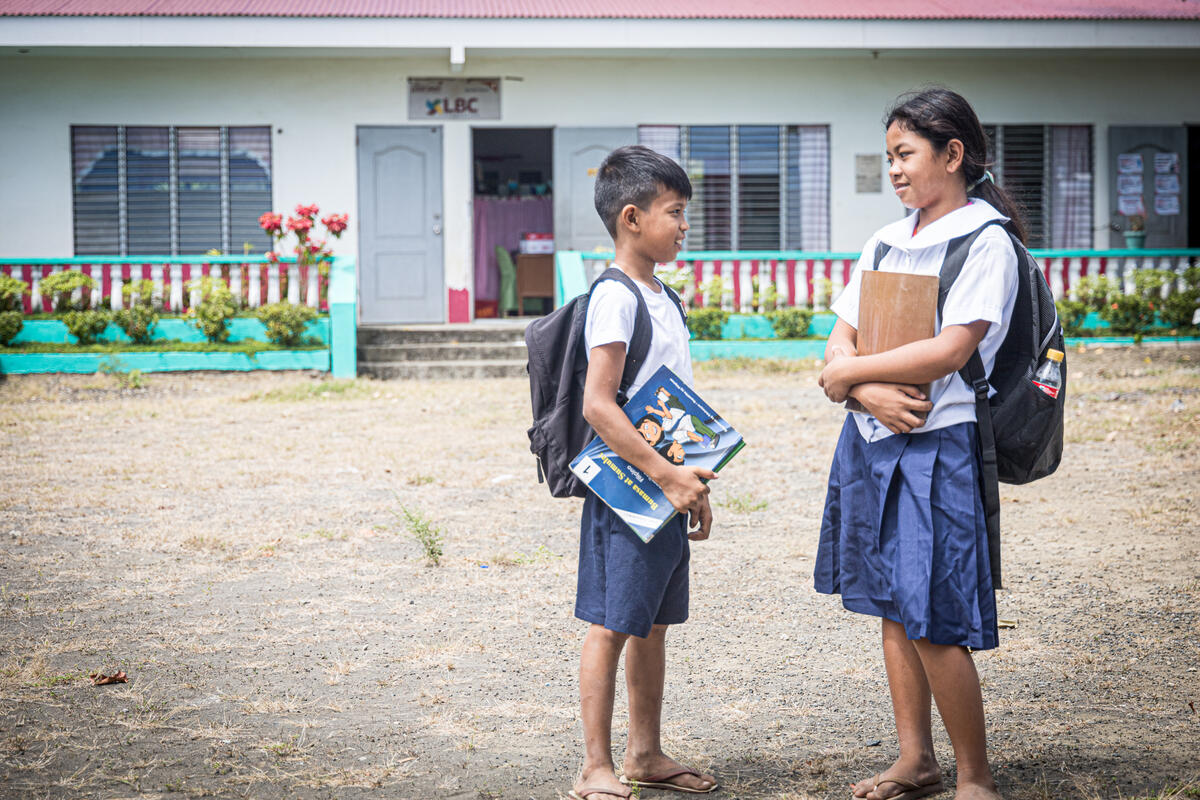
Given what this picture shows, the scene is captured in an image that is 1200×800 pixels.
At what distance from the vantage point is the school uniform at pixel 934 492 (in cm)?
233

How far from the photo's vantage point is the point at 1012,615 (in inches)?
156

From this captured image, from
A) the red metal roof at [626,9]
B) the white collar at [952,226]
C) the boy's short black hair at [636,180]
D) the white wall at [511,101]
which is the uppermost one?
the red metal roof at [626,9]

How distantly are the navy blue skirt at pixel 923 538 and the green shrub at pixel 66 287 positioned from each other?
10640mm

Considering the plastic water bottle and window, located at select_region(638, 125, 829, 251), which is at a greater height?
window, located at select_region(638, 125, 829, 251)

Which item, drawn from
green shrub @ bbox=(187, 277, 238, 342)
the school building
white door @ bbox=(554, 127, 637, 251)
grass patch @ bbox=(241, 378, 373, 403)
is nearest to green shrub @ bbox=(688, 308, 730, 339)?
white door @ bbox=(554, 127, 637, 251)

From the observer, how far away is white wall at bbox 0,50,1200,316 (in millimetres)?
12719

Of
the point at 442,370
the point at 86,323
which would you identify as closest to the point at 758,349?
the point at 442,370

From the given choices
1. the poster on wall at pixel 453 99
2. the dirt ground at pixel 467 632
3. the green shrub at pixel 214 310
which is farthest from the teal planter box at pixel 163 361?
the dirt ground at pixel 467 632

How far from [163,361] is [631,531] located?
9.70 meters

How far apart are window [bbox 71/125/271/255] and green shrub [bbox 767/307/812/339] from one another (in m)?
5.70

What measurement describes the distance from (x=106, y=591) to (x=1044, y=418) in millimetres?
3397

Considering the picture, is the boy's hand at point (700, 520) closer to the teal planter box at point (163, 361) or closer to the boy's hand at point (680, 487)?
the boy's hand at point (680, 487)

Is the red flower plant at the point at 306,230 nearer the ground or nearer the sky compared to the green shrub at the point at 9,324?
nearer the sky

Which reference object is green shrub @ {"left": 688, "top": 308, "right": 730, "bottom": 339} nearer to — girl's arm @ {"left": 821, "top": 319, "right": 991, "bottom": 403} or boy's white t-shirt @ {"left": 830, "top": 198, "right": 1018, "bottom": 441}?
boy's white t-shirt @ {"left": 830, "top": 198, "right": 1018, "bottom": 441}
